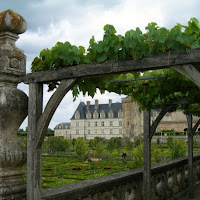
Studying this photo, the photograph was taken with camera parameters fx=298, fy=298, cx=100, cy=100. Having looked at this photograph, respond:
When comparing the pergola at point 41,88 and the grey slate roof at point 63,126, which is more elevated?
the pergola at point 41,88

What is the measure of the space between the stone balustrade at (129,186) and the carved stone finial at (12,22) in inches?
74.7

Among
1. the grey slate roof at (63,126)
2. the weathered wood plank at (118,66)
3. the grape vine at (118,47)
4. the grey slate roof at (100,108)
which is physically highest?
the grey slate roof at (100,108)

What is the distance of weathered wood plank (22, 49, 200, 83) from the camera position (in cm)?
256

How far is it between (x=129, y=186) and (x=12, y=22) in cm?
305

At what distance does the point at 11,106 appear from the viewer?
10.7ft

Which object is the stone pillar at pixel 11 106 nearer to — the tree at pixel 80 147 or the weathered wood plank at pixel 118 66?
the weathered wood plank at pixel 118 66

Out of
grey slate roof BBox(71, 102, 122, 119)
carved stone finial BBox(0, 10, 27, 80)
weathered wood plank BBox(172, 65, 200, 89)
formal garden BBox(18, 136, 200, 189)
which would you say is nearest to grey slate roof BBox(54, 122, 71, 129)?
grey slate roof BBox(71, 102, 122, 119)

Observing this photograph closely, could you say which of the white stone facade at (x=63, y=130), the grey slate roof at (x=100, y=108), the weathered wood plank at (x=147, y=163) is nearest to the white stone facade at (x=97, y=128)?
the grey slate roof at (x=100, y=108)

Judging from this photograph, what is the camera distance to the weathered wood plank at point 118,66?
8.40 ft

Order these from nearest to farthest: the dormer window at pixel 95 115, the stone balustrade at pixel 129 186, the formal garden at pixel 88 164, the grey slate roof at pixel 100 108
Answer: the stone balustrade at pixel 129 186
the formal garden at pixel 88 164
the grey slate roof at pixel 100 108
the dormer window at pixel 95 115

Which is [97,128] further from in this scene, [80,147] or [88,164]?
[88,164]

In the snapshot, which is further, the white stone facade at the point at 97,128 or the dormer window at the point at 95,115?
the dormer window at the point at 95,115

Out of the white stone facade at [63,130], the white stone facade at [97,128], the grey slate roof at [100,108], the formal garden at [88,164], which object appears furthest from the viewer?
the white stone facade at [63,130]

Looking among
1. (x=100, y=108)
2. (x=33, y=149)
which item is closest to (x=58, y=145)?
(x=100, y=108)
